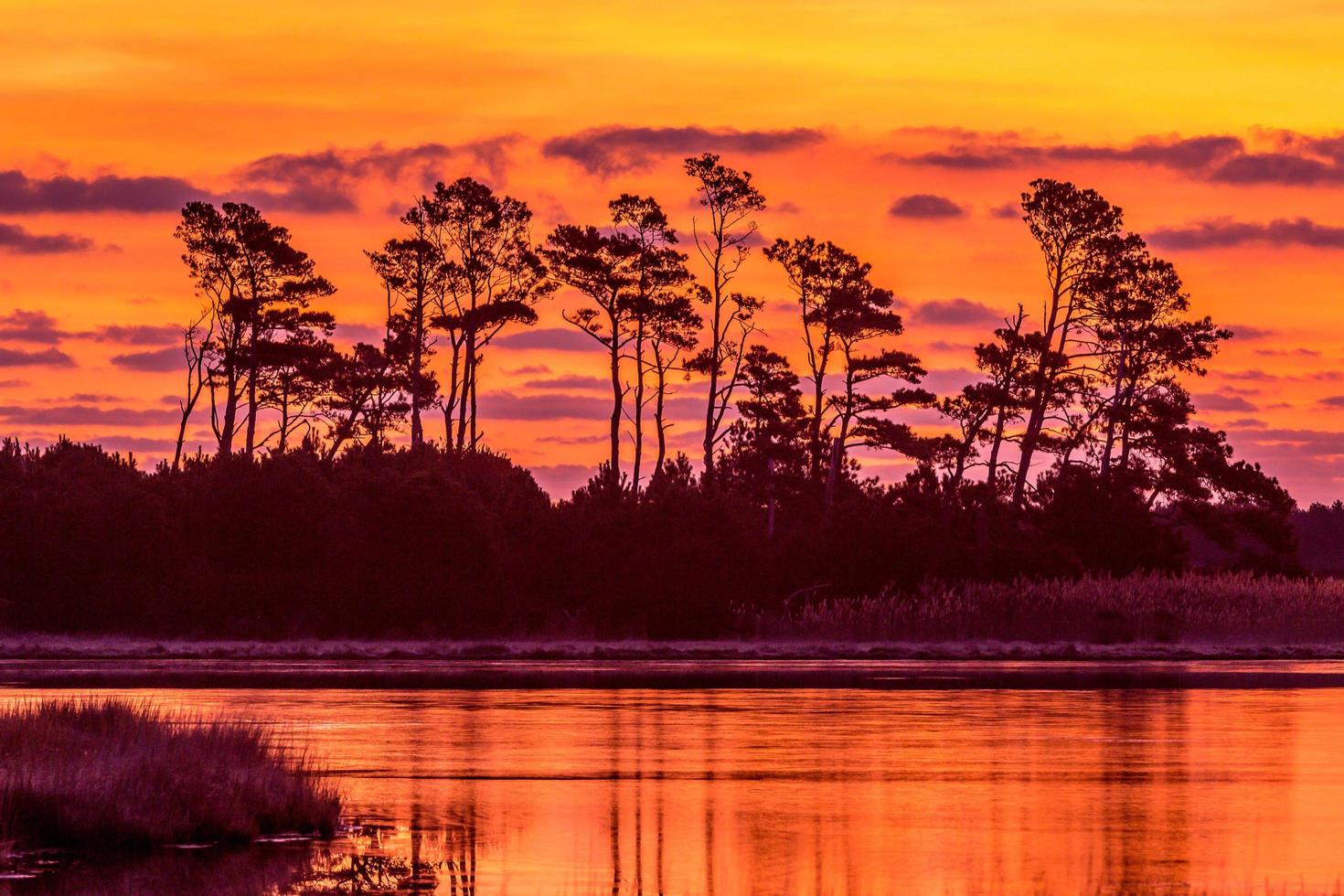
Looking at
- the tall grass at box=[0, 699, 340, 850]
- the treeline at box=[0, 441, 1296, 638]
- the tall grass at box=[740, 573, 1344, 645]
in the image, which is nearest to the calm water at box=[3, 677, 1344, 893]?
the tall grass at box=[0, 699, 340, 850]

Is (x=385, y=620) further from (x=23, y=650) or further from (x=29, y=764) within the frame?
(x=29, y=764)

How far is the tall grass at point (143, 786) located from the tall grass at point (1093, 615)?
39.7m

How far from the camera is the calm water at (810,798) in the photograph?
57.0 ft

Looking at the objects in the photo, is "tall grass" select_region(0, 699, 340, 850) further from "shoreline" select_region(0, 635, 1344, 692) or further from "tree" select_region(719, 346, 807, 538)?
"tree" select_region(719, 346, 807, 538)

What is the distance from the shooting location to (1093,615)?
6059cm

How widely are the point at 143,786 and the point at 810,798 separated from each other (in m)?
7.36

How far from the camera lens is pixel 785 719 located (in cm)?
3447

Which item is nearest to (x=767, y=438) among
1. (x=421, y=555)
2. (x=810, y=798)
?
(x=421, y=555)

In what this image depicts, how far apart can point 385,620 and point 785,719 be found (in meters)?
29.7

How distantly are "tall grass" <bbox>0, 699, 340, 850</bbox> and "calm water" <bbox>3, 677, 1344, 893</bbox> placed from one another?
0.68 metres

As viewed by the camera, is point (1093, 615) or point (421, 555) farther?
point (421, 555)

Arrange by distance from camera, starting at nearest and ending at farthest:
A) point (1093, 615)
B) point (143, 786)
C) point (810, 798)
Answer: point (143, 786)
point (810, 798)
point (1093, 615)

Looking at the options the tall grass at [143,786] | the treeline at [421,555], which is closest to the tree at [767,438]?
the treeline at [421,555]

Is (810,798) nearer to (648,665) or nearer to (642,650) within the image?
(648,665)
